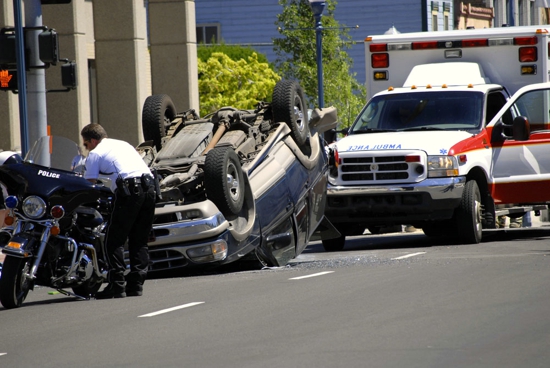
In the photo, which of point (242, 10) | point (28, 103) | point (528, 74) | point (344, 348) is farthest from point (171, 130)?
point (242, 10)

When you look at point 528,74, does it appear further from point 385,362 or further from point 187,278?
point 385,362

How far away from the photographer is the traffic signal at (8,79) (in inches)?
581

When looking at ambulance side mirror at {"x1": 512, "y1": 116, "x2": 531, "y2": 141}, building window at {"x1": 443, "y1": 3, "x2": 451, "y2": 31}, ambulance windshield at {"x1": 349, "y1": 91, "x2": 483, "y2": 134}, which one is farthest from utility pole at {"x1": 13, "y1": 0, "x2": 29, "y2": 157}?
building window at {"x1": 443, "y1": 3, "x2": 451, "y2": 31}

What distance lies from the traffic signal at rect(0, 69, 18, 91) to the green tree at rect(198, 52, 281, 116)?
25.6 m

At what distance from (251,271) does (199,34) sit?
133 feet

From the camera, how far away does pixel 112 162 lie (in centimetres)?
968

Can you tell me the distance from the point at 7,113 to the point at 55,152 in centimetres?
1292

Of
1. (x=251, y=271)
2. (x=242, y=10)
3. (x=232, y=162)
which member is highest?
(x=242, y=10)

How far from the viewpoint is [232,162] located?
37.4 feet

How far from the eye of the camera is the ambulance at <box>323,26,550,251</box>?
46.2 feet

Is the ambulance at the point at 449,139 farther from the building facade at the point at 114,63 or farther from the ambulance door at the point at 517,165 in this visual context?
the building facade at the point at 114,63

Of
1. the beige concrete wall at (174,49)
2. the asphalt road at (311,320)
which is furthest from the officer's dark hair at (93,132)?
the beige concrete wall at (174,49)

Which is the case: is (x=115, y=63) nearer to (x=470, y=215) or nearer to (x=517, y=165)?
(x=517, y=165)

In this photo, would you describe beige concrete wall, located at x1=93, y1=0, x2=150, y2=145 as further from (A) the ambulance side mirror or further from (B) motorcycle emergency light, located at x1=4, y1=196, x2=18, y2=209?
(B) motorcycle emergency light, located at x1=4, y1=196, x2=18, y2=209
